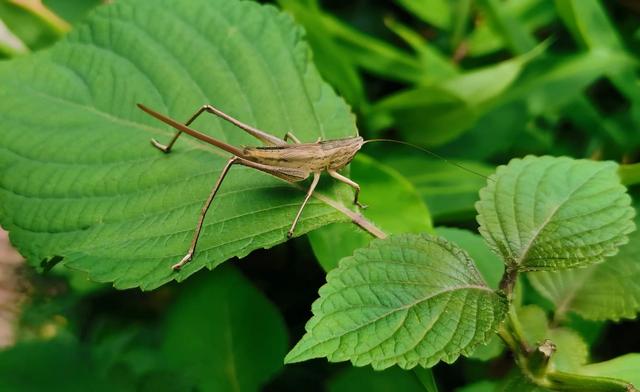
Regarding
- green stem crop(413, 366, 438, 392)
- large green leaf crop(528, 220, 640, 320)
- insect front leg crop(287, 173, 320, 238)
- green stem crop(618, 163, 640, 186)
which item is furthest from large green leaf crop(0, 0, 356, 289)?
green stem crop(618, 163, 640, 186)

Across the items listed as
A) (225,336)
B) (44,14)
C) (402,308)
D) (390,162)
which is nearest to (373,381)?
(225,336)

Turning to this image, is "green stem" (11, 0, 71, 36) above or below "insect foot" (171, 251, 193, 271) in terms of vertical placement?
above

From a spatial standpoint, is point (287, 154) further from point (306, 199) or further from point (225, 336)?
point (225, 336)

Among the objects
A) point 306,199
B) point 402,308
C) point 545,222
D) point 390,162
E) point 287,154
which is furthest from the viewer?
point 390,162

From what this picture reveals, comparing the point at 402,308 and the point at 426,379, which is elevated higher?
the point at 402,308

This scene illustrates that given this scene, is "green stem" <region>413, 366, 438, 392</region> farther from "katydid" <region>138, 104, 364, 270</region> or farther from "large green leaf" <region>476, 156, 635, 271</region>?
"katydid" <region>138, 104, 364, 270</region>

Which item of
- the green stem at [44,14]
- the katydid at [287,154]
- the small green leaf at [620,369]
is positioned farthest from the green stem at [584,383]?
the green stem at [44,14]
